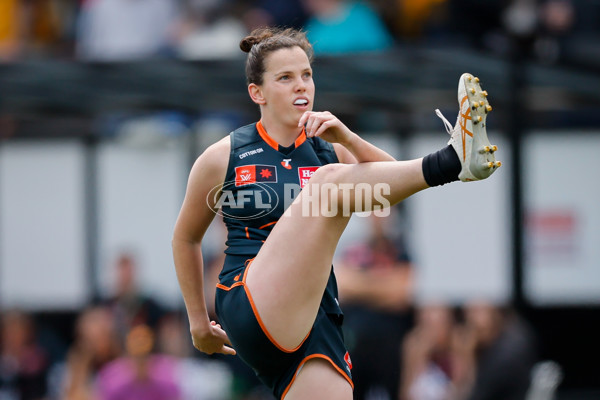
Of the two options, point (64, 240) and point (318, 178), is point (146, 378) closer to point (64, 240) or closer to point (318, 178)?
point (64, 240)

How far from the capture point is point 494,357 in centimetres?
754

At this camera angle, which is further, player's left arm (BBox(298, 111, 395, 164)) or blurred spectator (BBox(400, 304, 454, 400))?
blurred spectator (BBox(400, 304, 454, 400))

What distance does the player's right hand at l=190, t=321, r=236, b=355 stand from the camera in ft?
15.1

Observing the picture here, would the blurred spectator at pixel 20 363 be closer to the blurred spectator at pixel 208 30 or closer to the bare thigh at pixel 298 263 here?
the blurred spectator at pixel 208 30

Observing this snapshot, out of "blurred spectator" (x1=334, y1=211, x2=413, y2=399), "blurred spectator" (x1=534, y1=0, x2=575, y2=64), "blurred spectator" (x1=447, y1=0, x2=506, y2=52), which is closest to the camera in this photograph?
"blurred spectator" (x1=334, y1=211, x2=413, y2=399)

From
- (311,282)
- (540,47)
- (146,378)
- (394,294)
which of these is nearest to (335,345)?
(311,282)

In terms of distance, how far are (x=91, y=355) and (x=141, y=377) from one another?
905mm

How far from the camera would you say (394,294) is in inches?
285

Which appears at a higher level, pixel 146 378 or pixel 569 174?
pixel 569 174

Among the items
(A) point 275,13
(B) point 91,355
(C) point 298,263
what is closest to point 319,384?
(C) point 298,263

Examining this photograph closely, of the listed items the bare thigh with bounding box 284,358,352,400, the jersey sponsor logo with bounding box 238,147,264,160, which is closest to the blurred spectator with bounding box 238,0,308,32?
the jersey sponsor logo with bounding box 238,147,264,160

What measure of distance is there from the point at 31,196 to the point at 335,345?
6647 millimetres

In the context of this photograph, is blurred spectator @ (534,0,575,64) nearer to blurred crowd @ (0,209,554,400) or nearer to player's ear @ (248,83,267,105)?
blurred crowd @ (0,209,554,400)

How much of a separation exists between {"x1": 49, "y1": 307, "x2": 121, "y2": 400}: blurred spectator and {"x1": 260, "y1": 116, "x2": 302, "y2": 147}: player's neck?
15.6 ft
